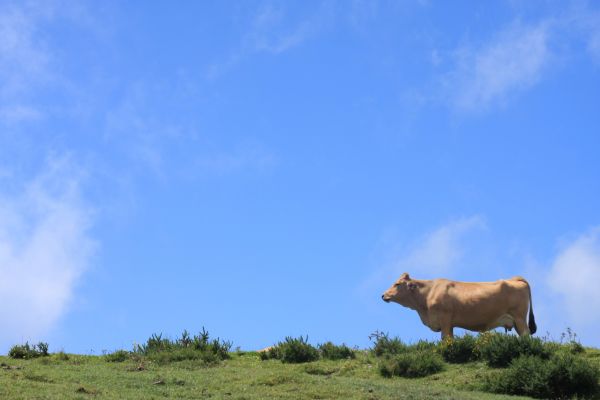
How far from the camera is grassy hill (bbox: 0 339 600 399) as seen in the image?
58.6 feet

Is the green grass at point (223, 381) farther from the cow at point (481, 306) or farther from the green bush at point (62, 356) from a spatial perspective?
the cow at point (481, 306)

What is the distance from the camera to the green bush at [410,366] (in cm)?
2122

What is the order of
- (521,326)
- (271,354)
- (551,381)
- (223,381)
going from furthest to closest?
1. (271,354)
2. (521,326)
3. (223,381)
4. (551,381)

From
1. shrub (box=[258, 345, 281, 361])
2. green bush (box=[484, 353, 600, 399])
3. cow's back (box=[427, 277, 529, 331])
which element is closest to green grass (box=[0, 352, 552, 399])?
shrub (box=[258, 345, 281, 361])

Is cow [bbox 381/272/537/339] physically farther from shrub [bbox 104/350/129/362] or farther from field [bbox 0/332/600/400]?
shrub [bbox 104/350/129/362]

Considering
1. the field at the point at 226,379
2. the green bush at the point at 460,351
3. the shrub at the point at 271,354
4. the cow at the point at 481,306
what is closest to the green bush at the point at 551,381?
the field at the point at 226,379

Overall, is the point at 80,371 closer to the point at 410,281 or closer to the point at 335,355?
the point at 335,355

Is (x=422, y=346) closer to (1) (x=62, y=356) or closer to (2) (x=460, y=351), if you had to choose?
(2) (x=460, y=351)

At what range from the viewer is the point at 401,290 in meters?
26.2

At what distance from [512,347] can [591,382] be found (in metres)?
2.13

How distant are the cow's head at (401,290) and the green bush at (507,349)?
4382 mm

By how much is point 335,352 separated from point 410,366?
11.0 ft

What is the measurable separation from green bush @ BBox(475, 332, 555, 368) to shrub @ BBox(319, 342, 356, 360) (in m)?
3.86

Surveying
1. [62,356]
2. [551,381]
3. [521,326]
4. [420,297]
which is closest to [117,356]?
[62,356]
